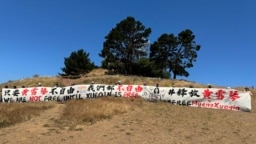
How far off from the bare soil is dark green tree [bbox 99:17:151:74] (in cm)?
3654

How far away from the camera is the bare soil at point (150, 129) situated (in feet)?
68.1

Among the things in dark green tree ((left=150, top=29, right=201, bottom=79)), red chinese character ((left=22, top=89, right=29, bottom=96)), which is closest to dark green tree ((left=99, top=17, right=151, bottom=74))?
dark green tree ((left=150, top=29, right=201, bottom=79))

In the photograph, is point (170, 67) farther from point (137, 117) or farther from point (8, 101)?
point (137, 117)

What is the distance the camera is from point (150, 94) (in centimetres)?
3008

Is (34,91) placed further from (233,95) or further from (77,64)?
(77,64)

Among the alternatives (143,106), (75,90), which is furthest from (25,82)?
(143,106)

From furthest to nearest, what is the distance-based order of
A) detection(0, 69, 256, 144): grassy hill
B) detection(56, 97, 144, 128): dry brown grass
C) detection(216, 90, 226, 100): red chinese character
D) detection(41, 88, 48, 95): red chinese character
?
detection(41, 88, 48, 95): red chinese character
detection(216, 90, 226, 100): red chinese character
detection(56, 97, 144, 128): dry brown grass
detection(0, 69, 256, 144): grassy hill

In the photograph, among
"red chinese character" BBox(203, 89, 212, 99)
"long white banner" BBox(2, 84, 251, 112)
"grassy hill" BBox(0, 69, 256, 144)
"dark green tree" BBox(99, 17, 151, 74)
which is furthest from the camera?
"dark green tree" BBox(99, 17, 151, 74)

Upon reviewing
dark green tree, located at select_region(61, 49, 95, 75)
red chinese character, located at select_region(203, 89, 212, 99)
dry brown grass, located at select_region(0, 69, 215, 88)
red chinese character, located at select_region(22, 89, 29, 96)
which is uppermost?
dark green tree, located at select_region(61, 49, 95, 75)

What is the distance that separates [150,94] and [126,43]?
116 ft

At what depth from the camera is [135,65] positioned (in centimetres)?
6300

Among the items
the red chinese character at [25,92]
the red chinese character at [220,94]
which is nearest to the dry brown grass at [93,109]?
the red chinese character at [25,92]

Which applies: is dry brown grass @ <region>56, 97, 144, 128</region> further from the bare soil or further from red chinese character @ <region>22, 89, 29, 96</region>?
red chinese character @ <region>22, 89, 29, 96</region>

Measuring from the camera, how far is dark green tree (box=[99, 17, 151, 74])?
→ 63688 millimetres
